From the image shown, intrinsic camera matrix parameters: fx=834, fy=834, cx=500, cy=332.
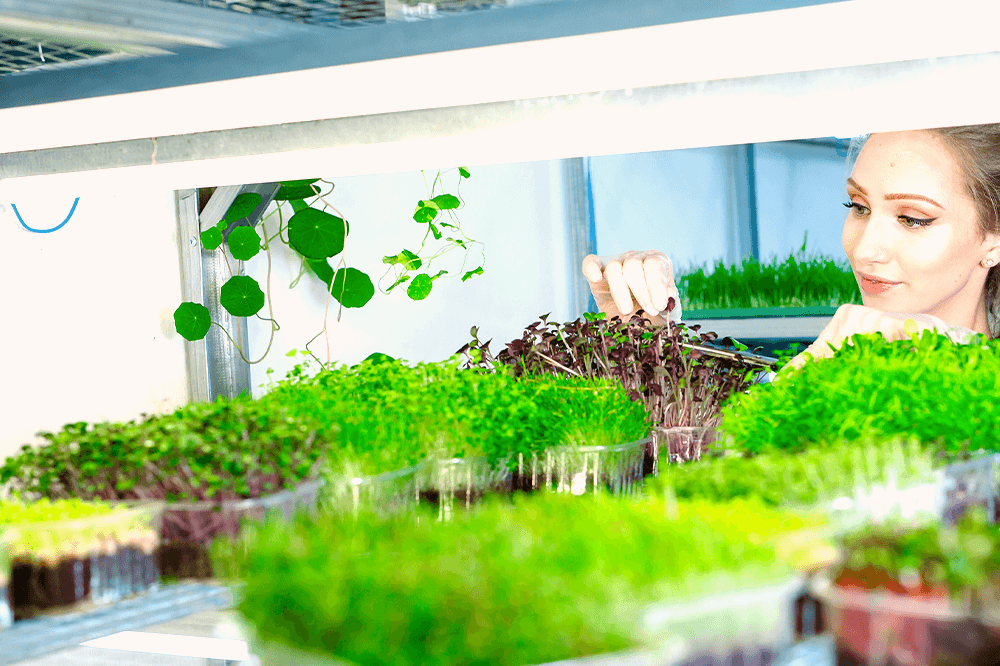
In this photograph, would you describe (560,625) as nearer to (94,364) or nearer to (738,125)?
(738,125)

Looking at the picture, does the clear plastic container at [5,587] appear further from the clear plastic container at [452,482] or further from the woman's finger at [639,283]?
the woman's finger at [639,283]

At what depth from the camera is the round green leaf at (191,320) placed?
187 centimetres

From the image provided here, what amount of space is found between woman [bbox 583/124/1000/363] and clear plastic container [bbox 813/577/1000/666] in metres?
1.23

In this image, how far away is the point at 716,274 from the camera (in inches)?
147

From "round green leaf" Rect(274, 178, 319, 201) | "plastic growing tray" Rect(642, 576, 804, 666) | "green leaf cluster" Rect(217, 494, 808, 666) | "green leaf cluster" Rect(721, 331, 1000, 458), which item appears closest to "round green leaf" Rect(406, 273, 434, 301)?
"round green leaf" Rect(274, 178, 319, 201)

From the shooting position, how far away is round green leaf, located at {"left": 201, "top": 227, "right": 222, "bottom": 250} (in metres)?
1.91

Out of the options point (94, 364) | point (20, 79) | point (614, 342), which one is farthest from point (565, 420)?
point (94, 364)

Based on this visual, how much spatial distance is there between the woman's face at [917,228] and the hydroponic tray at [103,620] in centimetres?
155

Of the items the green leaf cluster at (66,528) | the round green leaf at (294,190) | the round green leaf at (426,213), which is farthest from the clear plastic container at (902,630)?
the round green leaf at (426,213)

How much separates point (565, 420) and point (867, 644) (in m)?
0.64

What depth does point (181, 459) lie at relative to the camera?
2.83 ft

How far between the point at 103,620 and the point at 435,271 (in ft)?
8.60

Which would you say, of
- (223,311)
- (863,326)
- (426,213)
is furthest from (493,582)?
(426,213)

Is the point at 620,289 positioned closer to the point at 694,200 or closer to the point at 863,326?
the point at 863,326
